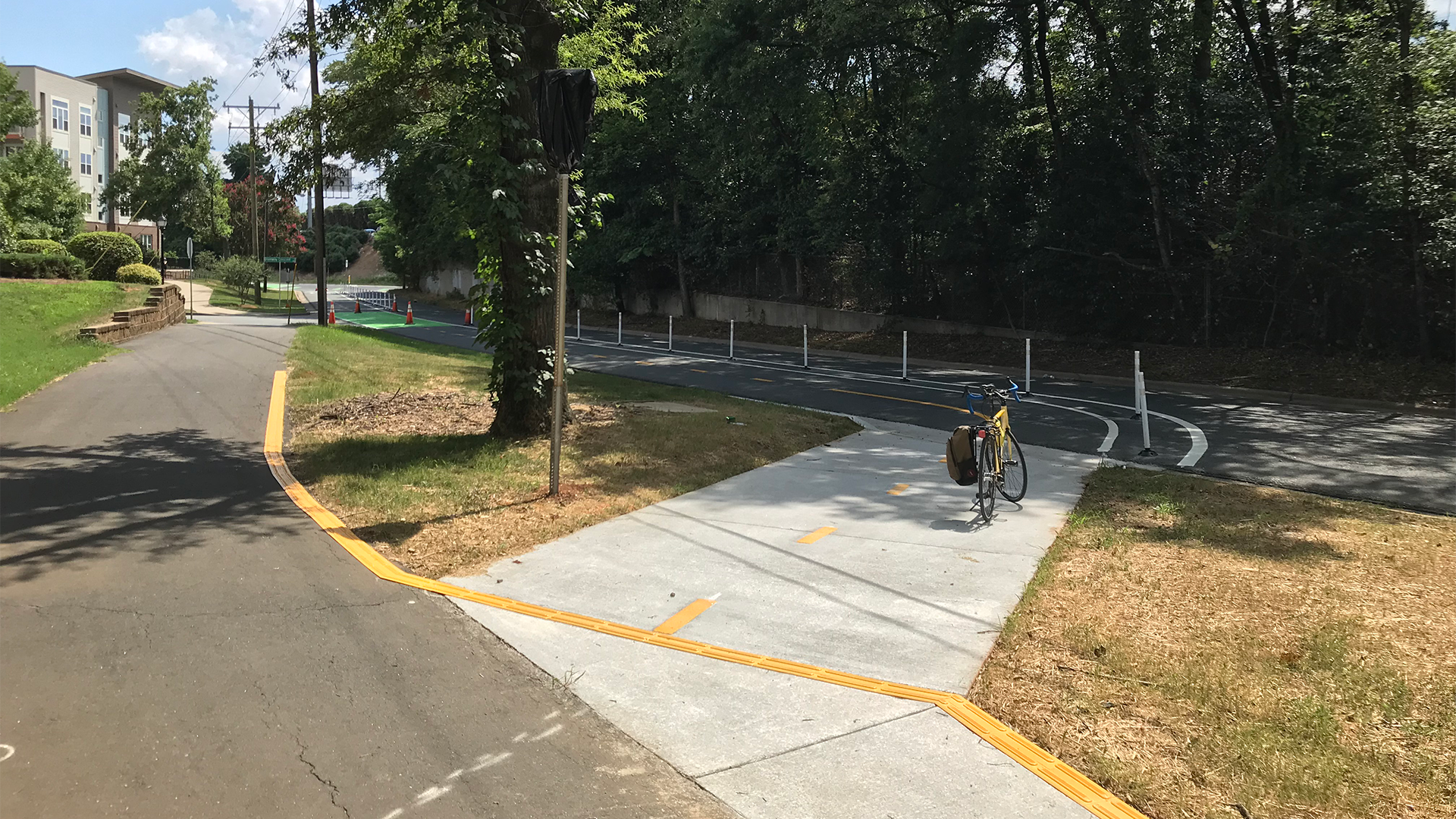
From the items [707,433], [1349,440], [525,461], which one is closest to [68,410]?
[525,461]

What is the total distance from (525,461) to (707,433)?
2.65m

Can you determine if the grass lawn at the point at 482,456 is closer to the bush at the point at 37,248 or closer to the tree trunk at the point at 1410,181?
the tree trunk at the point at 1410,181

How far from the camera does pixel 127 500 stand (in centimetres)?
824

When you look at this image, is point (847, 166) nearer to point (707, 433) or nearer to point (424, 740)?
point (707, 433)

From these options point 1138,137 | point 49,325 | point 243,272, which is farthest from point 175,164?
point 1138,137

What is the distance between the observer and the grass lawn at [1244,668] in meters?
3.76

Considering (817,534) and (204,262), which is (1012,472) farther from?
(204,262)

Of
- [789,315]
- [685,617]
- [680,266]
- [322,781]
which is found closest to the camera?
[322,781]

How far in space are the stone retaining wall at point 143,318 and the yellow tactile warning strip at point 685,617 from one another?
20290mm

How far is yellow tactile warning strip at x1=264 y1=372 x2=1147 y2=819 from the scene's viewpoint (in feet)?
12.6

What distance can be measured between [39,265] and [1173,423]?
3114cm

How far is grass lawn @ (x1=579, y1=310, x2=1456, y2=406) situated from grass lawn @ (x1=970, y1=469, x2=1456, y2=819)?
36.8ft

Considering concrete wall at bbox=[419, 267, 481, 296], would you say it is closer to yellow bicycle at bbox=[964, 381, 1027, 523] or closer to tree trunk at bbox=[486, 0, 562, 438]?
tree trunk at bbox=[486, 0, 562, 438]

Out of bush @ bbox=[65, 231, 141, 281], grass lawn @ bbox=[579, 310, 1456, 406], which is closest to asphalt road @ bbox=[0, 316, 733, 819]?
grass lawn @ bbox=[579, 310, 1456, 406]
